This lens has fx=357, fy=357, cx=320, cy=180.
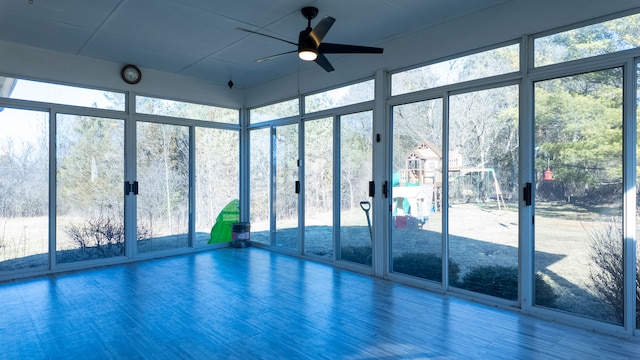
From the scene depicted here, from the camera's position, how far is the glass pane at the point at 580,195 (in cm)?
308

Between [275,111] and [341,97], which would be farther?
[275,111]

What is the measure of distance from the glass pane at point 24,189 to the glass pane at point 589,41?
624cm

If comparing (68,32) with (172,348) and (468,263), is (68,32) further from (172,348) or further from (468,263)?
(468,263)

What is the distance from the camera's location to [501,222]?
373 cm

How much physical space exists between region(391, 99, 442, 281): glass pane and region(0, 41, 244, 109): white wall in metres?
3.65

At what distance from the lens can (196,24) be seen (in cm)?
410

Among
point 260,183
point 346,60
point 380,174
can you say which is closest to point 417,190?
point 380,174

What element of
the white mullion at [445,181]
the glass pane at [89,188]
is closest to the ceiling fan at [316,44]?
the white mullion at [445,181]

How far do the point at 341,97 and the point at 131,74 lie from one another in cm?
333

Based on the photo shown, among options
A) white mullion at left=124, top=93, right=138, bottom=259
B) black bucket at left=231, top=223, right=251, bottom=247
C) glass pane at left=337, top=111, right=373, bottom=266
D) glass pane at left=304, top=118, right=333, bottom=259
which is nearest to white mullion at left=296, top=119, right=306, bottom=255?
glass pane at left=304, top=118, right=333, bottom=259

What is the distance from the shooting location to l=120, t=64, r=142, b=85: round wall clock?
5.54 metres

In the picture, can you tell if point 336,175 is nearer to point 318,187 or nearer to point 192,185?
point 318,187

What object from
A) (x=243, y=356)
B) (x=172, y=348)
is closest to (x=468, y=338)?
(x=243, y=356)

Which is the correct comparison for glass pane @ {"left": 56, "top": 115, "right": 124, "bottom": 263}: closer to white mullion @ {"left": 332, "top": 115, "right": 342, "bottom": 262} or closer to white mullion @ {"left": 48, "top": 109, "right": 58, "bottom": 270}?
white mullion @ {"left": 48, "top": 109, "right": 58, "bottom": 270}
